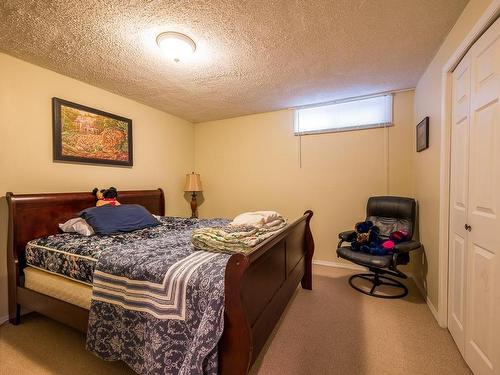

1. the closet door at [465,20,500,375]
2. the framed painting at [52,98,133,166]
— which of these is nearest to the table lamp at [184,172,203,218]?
the framed painting at [52,98,133,166]

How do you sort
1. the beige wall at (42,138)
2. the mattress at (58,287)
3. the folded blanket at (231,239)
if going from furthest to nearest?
the beige wall at (42,138) < the mattress at (58,287) < the folded blanket at (231,239)

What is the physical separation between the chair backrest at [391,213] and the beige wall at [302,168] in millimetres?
299

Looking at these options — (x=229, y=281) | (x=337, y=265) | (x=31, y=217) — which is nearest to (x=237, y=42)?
(x=229, y=281)

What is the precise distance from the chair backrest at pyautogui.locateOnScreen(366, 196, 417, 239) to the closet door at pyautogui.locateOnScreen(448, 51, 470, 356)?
2.86 ft

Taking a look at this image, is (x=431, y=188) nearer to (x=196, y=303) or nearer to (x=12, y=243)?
(x=196, y=303)

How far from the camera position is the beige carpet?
5.11 feet

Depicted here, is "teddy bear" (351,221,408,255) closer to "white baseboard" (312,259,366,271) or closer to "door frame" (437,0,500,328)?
"door frame" (437,0,500,328)

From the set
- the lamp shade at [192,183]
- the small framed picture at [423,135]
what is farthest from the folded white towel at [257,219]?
the lamp shade at [192,183]

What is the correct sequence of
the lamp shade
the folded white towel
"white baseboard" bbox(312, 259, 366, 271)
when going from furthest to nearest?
the lamp shade, "white baseboard" bbox(312, 259, 366, 271), the folded white towel

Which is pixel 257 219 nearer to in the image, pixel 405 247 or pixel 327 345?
pixel 327 345

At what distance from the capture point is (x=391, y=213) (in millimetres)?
2828

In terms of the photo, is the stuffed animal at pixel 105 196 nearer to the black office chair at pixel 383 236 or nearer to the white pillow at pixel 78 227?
the white pillow at pixel 78 227

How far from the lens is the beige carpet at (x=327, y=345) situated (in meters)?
1.56

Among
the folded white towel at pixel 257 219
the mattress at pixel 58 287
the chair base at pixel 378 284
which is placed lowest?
the chair base at pixel 378 284
